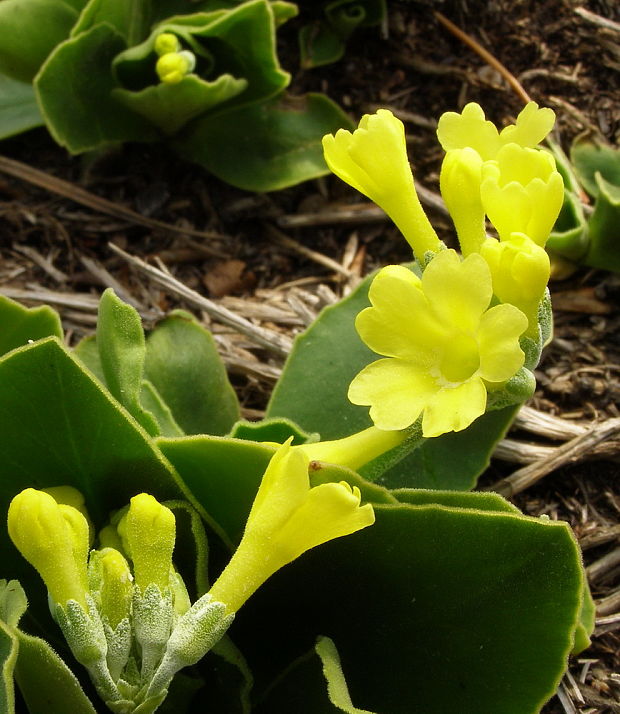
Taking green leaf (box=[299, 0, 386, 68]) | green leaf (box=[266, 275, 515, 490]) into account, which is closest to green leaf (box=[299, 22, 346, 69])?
green leaf (box=[299, 0, 386, 68])

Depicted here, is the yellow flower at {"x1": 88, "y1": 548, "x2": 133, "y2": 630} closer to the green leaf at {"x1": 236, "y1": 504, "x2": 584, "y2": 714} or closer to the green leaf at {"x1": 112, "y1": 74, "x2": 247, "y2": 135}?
the green leaf at {"x1": 236, "y1": 504, "x2": 584, "y2": 714}

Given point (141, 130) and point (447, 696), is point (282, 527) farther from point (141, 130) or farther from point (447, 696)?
point (141, 130)

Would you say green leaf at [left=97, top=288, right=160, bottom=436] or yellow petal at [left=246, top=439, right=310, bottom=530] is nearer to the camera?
yellow petal at [left=246, top=439, right=310, bottom=530]

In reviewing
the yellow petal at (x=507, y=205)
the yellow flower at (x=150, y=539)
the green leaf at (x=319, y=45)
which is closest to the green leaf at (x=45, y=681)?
the yellow flower at (x=150, y=539)

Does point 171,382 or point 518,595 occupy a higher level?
point 518,595

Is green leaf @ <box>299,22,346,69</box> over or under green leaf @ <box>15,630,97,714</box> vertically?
over

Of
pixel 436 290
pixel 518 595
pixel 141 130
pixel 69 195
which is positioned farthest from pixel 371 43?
pixel 518 595

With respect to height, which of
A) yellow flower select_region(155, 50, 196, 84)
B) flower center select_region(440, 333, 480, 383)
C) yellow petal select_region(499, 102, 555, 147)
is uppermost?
yellow petal select_region(499, 102, 555, 147)
